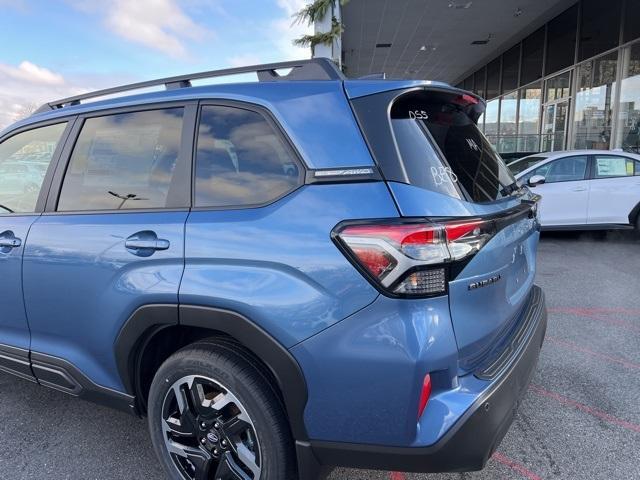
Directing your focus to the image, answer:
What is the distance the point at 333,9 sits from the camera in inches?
398

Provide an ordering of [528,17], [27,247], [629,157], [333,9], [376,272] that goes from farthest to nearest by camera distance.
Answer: [528,17]
[333,9]
[629,157]
[27,247]
[376,272]

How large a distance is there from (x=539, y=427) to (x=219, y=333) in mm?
1945

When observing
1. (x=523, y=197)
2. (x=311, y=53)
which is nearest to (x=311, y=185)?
(x=523, y=197)

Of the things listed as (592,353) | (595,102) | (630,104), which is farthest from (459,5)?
(592,353)

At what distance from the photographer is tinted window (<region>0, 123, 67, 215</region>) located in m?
2.79

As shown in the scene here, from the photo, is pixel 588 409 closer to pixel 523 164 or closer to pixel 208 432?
pixel 208 432

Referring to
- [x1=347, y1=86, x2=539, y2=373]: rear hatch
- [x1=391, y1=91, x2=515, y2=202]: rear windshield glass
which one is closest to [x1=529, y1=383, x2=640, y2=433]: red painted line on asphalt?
[x1=347, y1=86, x2=539, y2=373]: rear hatch

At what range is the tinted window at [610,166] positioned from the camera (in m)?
7.79

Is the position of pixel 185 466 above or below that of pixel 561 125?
below

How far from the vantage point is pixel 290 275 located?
70.6 inches

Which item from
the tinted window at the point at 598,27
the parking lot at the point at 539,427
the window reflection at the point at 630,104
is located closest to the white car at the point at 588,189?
the parking lot at the point at 539,427

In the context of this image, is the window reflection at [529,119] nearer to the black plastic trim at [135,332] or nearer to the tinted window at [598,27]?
the tinted window at [598,27]

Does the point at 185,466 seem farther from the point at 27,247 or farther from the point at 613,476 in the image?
the point at 613,476

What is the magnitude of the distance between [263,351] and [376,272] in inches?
20.8
